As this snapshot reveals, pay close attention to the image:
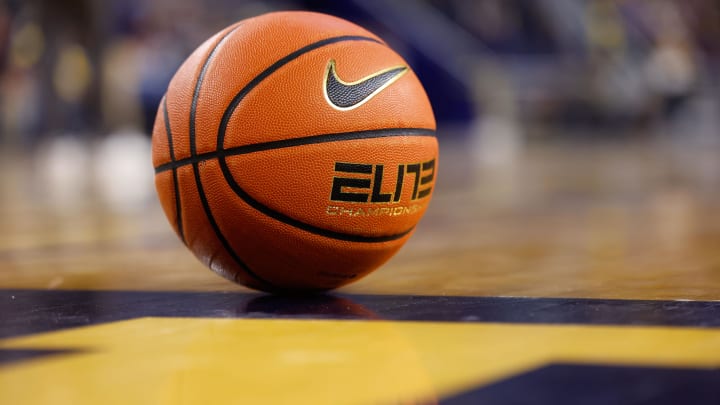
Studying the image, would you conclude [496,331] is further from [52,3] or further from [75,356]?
[52,3]

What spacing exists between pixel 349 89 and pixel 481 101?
13.0m

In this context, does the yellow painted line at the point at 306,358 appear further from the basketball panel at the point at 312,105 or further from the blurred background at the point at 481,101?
the blurred background at the point at 481,101

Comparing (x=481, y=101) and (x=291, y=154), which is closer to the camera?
(x=291, y=154)

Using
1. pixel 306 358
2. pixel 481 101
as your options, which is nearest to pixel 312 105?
pixel 306 358

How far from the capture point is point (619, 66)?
17.4 metres

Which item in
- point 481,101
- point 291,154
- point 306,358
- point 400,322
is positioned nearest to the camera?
point 306,358

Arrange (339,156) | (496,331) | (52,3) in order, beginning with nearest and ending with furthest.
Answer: (496,331) → (339,156) → (52,3)

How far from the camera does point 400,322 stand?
1825 mm

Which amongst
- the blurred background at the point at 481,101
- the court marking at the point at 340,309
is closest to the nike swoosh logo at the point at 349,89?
the court marking at the point at 340,309

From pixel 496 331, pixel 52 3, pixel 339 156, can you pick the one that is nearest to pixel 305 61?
pixel 339 156

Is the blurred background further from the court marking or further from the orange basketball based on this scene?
the orange basketball

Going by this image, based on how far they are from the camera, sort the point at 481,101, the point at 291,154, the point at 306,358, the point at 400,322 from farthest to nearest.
Answer: the point at 481,101, the point at 291,154, the point at 400,322, the point at 306,358

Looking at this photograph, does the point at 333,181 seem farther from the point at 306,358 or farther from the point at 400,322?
the point at 306,358

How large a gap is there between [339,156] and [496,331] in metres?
0.48
